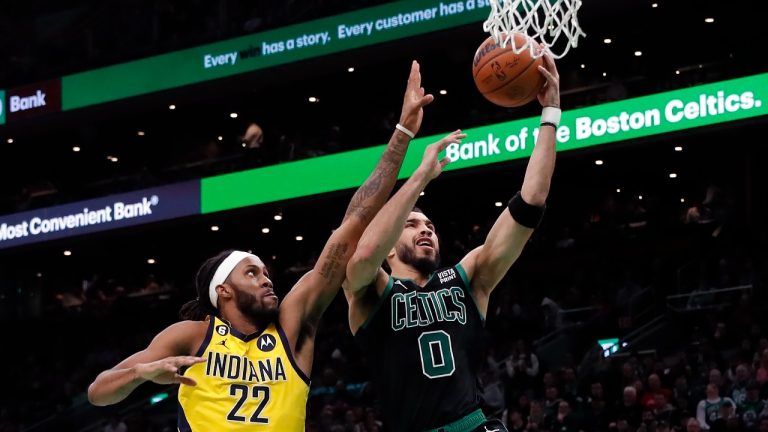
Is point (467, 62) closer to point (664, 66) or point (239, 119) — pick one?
point (664, 66)

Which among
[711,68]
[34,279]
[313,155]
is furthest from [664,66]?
[34,279]

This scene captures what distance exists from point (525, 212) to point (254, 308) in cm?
137

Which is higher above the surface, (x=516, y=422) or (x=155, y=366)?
(x=516, y=422)

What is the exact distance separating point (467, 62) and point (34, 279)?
10.8 meters

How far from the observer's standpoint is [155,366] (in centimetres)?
482

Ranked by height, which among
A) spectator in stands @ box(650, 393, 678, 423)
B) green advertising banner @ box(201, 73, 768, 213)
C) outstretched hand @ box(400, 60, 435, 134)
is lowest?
spectator in stands @ box(650, 393, 678, 423)

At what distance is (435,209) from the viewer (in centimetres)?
2180

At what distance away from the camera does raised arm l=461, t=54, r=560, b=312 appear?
5.85 meters

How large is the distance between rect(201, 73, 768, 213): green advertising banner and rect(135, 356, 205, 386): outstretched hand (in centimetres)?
1187

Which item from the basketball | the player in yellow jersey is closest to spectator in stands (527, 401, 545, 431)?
the basketball

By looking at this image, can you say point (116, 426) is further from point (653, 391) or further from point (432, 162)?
point (432, 162)

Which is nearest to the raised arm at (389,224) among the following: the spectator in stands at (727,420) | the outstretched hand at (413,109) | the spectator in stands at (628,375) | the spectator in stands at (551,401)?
the outstretched hand at (413,109)

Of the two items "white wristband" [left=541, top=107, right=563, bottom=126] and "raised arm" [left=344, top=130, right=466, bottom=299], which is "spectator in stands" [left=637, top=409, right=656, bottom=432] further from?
"raised arm" [left=344, top=130, right=466, bottom=299]

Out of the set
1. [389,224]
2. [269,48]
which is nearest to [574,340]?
[269,48]
